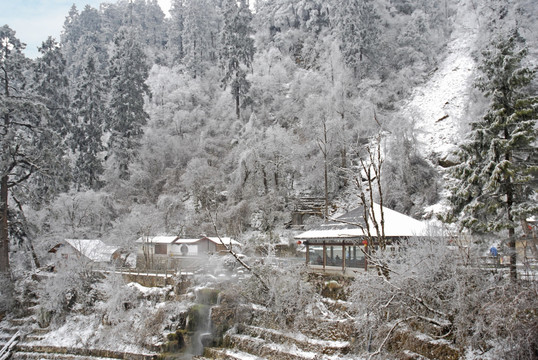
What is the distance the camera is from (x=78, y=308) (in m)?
26.1

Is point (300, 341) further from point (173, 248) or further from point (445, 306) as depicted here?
point (173, 248)

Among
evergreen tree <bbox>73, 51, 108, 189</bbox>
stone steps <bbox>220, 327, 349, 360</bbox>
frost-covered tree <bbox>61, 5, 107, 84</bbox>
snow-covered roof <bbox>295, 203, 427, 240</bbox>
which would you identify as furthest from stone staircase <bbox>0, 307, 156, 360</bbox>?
frost-covered tree <bbox>61, 5, 107, 84</bbox>

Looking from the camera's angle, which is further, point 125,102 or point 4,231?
point 125,102

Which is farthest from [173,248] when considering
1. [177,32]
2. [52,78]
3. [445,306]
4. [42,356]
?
[177,32]

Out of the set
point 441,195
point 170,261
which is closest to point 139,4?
point 170,261

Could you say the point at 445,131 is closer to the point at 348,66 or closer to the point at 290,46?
the point at 348,66

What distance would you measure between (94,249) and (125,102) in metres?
19.3

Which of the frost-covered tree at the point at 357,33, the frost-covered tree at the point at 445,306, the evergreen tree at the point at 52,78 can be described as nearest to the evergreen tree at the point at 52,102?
the evergreen tree at the point at 52,78

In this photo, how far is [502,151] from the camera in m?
16.2

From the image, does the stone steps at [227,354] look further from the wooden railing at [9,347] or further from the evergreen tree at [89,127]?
the evergreen tree at [89,127]

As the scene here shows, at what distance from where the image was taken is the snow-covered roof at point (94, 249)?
98.2 feet

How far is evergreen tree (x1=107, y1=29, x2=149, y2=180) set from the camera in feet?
135

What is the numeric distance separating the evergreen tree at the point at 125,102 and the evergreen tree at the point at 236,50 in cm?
1011

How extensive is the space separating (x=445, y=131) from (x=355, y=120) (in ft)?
28.4
